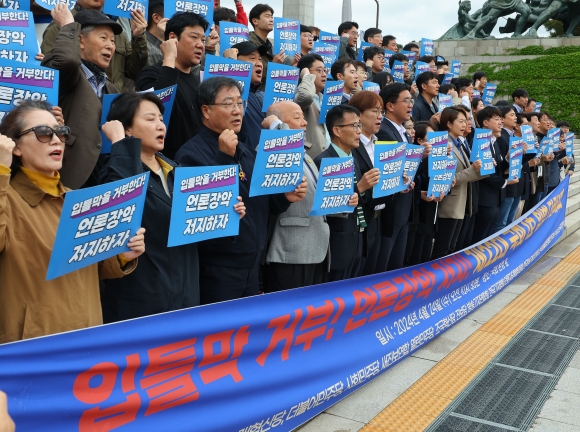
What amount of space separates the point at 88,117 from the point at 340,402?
2285 millimetres

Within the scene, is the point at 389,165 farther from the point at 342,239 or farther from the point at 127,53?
the point at 127,53

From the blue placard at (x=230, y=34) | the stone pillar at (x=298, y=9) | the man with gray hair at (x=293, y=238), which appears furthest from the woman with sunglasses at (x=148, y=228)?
the stone pillar at (x=298, y=9)

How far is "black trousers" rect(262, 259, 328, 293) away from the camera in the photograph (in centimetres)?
439

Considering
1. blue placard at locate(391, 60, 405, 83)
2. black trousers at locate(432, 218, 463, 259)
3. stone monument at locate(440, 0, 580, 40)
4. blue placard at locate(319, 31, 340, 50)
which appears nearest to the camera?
black trousers at locate(432, 218, 463, 259)

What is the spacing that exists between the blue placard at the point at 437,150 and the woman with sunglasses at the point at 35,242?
3.49m

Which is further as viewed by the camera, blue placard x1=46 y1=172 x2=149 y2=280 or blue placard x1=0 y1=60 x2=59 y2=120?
blue placard x1=0 y1=60 x2=59 y2=120

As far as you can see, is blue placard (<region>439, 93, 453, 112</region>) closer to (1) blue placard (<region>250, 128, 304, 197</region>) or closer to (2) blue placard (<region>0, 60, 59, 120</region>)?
(1) blue placard (<region>250, 128, 304, 197</region>)

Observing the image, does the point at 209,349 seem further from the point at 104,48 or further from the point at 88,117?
the point at 104,48

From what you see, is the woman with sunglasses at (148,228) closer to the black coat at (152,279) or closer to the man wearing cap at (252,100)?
the black coat at (152,279)

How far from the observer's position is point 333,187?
4.19 metres

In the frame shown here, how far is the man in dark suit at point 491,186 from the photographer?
7527mm

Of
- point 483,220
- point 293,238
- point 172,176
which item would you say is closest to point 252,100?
point 293,238

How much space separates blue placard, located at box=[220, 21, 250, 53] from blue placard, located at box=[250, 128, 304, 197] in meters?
2.70

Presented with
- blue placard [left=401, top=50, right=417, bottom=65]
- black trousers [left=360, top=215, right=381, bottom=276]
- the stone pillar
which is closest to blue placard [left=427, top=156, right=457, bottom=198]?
black trousers [left=360, top=215, right=381, bottom=276]
